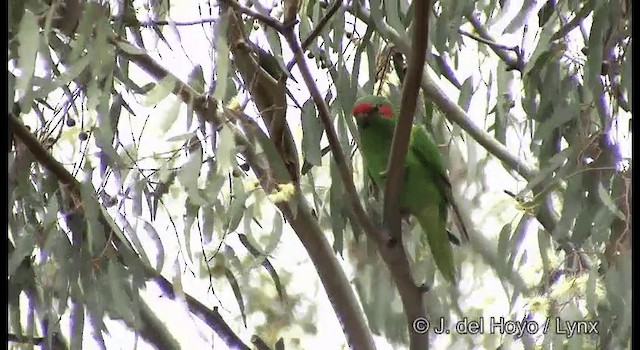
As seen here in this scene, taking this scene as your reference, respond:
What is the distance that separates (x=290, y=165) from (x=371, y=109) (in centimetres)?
29

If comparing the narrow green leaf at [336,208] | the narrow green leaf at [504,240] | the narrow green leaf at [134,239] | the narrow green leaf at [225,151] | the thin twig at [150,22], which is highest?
the thin twig at [150,22]

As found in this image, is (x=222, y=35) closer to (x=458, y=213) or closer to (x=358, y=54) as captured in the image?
(x=358, y=54)

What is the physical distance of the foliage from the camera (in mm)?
996

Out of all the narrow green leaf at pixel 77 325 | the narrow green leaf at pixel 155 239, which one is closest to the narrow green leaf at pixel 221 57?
the narrow green leaf at pixel 155 239

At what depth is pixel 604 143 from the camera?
101 cm

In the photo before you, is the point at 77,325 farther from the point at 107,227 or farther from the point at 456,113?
the point at 456,113

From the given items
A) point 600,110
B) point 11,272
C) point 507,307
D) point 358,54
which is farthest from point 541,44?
point 11,272

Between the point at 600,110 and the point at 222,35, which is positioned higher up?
the point at 222,35

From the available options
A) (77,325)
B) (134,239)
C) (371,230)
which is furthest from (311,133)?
(77,325)

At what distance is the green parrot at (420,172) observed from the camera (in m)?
1.46

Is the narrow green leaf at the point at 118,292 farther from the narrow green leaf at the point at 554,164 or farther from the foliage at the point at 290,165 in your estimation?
the narrow green leaf at the point at 554,164

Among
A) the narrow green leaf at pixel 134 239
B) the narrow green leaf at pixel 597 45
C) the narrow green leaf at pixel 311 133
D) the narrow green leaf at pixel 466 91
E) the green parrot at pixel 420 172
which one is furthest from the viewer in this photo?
the green parrot at pixel 420 172

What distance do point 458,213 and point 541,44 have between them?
51cm

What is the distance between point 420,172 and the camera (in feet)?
4.98
